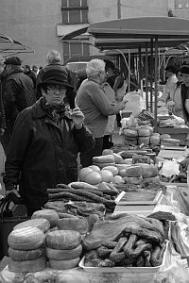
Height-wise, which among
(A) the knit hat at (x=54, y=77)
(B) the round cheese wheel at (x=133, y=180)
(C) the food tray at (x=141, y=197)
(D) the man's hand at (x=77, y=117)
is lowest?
(B) the round cheese wheel at (x=133, y=180)

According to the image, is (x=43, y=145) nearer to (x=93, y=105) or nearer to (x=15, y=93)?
(x=93, y=105)

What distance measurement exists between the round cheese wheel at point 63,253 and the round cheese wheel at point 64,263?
1 centimetres

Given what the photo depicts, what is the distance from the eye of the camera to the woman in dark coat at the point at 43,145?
12.9 feet

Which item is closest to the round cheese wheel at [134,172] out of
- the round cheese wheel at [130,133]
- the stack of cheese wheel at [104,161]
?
the stack of cheese wheel at [104,161]

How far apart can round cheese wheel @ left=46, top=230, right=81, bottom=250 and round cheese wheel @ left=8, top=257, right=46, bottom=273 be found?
0.30 feet

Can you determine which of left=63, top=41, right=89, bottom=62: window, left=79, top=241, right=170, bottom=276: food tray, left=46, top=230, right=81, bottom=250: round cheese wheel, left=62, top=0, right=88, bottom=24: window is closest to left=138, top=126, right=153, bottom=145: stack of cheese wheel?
left=46, top=230, right=81, bottom=250: round cheese wheel

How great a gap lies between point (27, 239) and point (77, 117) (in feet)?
5.70

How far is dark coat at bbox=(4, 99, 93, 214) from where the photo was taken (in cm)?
396

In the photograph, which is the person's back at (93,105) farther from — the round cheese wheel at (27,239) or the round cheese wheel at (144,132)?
the round cheese wheel at (27,239)

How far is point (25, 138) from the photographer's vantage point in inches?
155

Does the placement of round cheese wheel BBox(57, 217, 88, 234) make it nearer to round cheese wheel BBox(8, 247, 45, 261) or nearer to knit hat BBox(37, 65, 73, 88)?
round cheese wheel BBox(8, 247, 45, 261)

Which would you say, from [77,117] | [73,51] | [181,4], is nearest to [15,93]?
[77,117]

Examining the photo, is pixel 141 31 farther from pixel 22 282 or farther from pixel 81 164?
pixel 22 282

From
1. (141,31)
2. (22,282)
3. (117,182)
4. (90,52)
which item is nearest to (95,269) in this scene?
(22,282)
